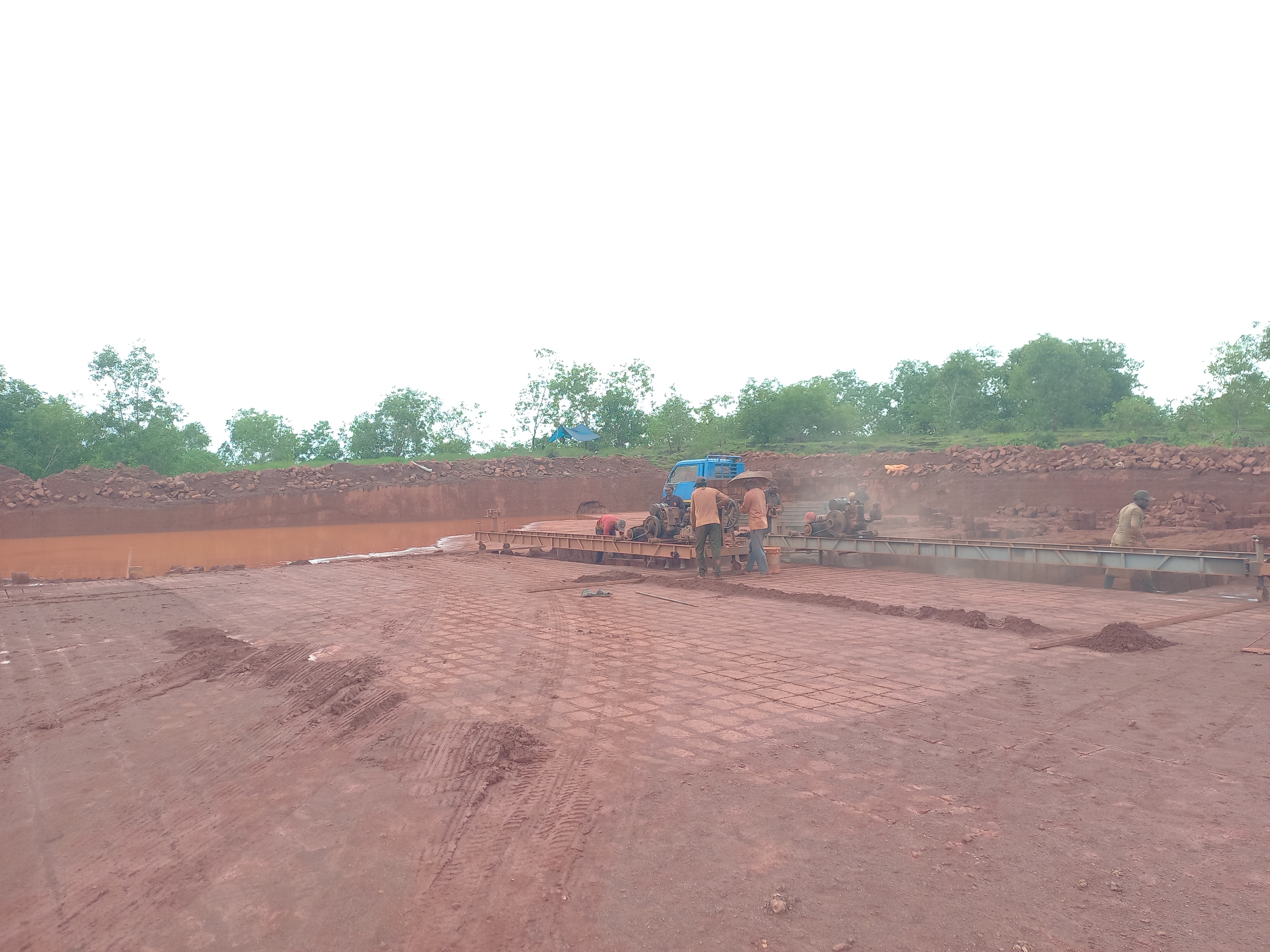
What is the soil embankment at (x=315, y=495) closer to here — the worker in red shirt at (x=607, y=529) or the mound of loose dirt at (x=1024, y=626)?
the worker in red shirt at (x=607, y=529)

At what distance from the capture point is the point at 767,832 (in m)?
3.89

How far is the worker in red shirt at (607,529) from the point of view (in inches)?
712

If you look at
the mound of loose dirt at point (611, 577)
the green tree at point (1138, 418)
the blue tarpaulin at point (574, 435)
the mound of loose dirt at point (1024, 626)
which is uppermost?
the blue tarpaulin at point (574, 435)

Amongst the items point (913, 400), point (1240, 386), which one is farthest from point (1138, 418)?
point (913, 400)

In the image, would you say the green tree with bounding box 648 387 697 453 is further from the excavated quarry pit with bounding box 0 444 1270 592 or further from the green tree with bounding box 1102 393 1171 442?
the green tree with bounding box 1102 393 1171 442

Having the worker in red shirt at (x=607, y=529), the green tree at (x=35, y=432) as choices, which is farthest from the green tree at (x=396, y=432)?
the worker in red shirt at (x=607, y=529)

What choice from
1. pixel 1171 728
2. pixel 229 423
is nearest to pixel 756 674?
pixel 1171 728

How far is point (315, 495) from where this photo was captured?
35406 millimetres

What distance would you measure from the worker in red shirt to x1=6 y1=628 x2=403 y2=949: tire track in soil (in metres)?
9.78

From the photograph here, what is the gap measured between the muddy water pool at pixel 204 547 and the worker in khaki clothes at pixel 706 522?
42.9 feet

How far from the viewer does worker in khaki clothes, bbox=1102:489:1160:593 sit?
40.1 feet

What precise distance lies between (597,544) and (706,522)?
4.63 meters

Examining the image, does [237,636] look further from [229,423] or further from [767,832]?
[229,423]

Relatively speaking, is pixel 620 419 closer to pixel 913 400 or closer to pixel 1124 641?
pixel 913 400
